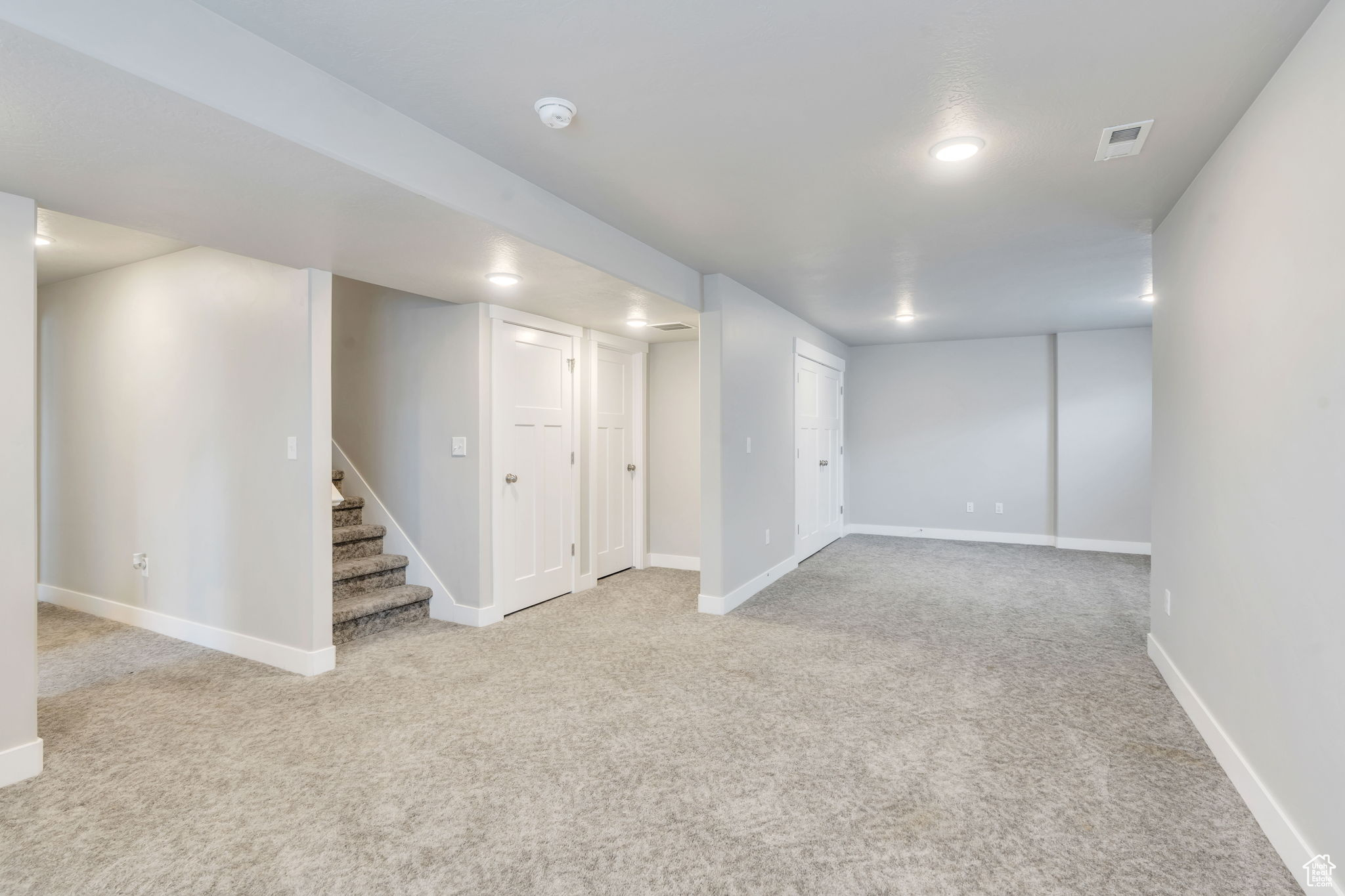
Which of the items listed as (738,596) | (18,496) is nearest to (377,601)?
(18,496)

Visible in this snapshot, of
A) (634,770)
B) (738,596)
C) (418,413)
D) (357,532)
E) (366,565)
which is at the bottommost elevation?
(634,770)

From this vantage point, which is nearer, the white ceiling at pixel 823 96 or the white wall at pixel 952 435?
the white ceiling at pixel 823 96

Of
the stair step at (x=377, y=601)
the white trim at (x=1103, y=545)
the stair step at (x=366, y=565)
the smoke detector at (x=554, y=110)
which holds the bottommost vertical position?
the white trim at (x=1103, y=545)

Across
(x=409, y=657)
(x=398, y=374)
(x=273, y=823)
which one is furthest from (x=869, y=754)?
(x=398, y=374)

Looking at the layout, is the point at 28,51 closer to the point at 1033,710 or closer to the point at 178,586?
the point at 178,586

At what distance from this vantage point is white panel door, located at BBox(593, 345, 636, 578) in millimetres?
5352

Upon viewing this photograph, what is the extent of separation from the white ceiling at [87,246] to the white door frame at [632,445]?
259 centimetres

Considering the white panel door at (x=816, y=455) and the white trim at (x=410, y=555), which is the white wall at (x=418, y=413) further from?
the white panel door at (x=816, y=455)

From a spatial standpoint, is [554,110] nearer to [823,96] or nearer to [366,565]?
[823,96]

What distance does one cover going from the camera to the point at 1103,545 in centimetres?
653

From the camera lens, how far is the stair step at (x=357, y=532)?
14.0 ft

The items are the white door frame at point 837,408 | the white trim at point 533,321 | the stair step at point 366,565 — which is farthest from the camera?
the white door frame at point 837,408

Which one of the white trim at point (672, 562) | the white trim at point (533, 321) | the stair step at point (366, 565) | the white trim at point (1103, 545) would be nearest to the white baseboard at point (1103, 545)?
the white trim at point (1103, 545)

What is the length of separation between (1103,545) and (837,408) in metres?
2.92
